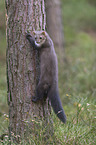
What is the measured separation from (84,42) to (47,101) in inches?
332

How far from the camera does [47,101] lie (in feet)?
11.6

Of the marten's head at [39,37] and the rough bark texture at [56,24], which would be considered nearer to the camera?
the marten's head at [39,37]

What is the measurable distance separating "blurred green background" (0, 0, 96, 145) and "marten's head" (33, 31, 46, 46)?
2.59 ft

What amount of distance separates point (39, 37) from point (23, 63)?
15.9 inches

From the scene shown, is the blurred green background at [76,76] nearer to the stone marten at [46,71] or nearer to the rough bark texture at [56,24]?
the stone marten at [46,71]

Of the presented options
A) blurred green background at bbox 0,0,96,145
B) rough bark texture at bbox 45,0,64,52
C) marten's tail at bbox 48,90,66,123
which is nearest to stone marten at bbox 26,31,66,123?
marten's tail at bbox 48,90,66,123

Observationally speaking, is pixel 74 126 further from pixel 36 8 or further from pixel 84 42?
pixel 84 42

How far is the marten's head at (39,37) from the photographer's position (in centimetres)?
332

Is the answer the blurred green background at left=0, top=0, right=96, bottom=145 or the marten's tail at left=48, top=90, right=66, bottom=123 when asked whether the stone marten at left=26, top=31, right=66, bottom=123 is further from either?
the blurred green background at left=0, top=0, right=96, bottom=145

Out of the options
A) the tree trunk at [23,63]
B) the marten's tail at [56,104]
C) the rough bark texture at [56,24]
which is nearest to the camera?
the tree trunk at [23,63]

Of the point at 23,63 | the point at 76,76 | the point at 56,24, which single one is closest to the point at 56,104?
the point at 23,63

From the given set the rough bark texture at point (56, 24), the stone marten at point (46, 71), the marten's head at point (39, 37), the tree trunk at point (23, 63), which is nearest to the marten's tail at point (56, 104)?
the stone marten at point (46, 71)

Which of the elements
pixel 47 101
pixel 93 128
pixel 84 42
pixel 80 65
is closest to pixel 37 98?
pixel 47 101

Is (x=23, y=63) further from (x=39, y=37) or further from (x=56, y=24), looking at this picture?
(x=56, y=24)
